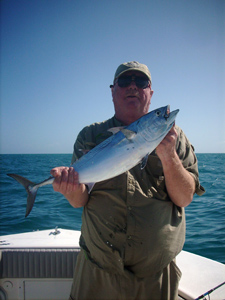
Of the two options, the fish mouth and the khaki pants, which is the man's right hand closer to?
the khaki pants

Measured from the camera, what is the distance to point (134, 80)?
2.83m

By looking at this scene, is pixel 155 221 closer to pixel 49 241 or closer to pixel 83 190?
pixel 83 190

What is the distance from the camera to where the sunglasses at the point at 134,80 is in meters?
2.83

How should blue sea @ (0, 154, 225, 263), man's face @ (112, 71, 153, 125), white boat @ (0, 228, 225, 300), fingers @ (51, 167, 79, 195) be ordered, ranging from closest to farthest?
fingers @ (51, 167, 79, 195)
man's face @ (112, 71, 153, 125)
white boat @ (0, 228, 225, 300)
blue sea @ (0, 154, 225, 263)

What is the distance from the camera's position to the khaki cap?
2.84 meters

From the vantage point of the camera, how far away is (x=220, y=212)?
920 cm

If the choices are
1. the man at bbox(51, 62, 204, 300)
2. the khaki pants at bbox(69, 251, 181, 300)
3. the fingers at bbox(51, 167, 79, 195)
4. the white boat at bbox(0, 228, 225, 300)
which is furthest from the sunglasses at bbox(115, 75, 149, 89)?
the white boat at bbox(0, 228, 225, 300)

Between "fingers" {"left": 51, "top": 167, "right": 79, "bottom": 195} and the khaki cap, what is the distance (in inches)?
54.6

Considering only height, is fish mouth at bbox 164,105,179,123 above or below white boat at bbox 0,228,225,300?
above

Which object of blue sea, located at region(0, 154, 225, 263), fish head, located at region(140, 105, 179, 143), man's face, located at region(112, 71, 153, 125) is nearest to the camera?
fish head, located at region(140, 105, 179, 143)

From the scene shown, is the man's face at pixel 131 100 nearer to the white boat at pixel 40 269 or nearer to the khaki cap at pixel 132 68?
the khaki cap at pixel 132 68

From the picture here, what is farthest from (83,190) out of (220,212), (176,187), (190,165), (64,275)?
(220,212)

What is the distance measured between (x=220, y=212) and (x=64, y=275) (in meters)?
7.45

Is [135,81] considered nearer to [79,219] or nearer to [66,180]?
[66,180]
